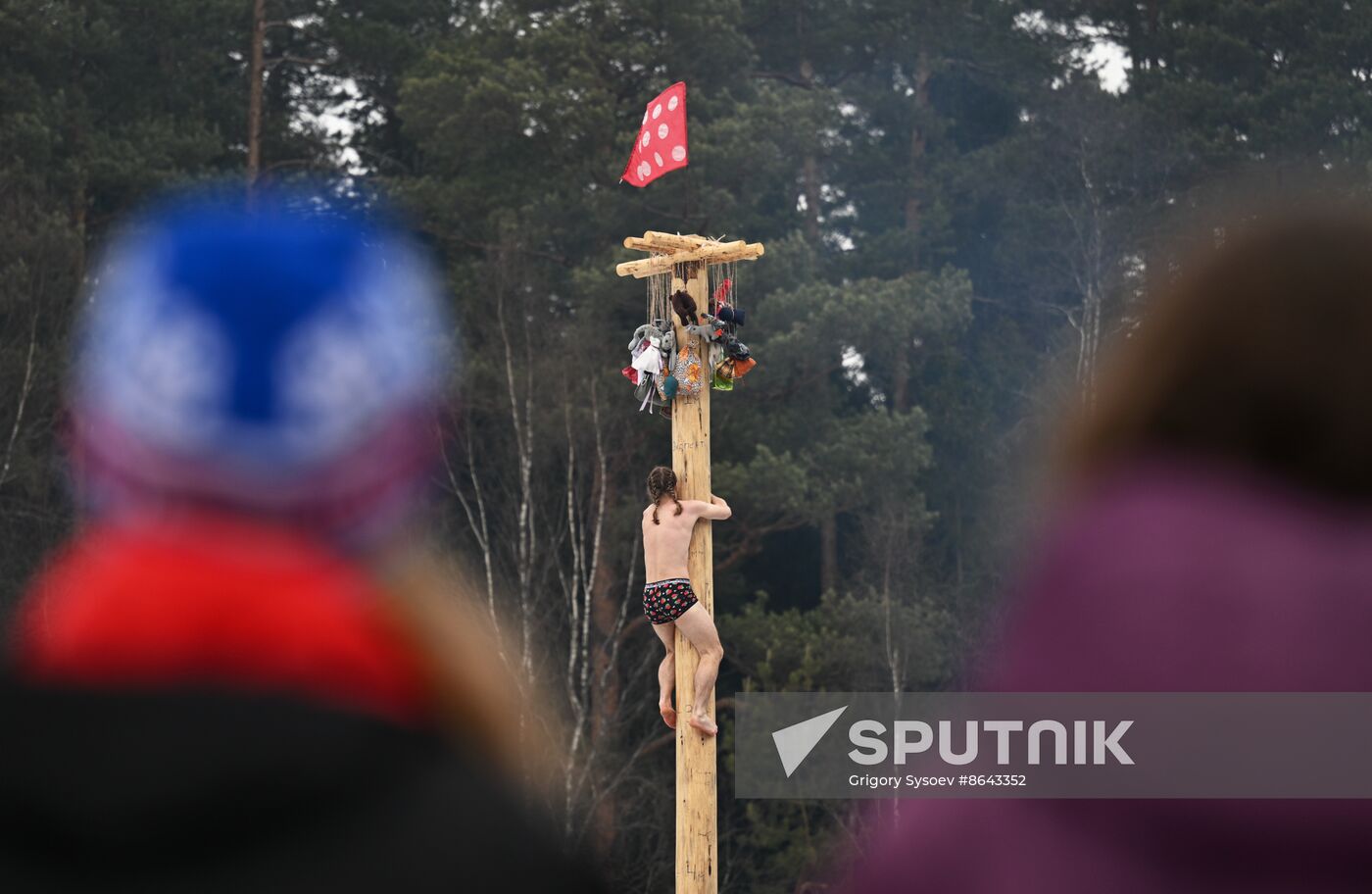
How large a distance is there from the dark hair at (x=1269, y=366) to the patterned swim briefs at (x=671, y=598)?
31.3 feet

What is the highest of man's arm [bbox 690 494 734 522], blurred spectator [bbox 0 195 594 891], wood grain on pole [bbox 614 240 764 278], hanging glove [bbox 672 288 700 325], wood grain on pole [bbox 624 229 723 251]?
wood grain on pole [bbox 624 229 723 251]

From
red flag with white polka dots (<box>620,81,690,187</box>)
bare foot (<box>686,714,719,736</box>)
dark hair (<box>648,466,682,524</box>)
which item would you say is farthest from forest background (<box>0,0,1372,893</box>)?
dark hair (<box>648,466,682,524</box>)

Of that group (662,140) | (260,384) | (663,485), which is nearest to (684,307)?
(663,485)

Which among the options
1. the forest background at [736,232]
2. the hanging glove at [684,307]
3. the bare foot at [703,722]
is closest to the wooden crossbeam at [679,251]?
the hanging glove at [684,307]

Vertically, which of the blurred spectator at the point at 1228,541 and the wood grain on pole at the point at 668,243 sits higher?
the wood grain on pole at the point at 668,243

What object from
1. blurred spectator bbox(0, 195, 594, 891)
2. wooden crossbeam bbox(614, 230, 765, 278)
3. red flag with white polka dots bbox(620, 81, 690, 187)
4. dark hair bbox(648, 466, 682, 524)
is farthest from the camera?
red flag with white polka dots bbox(620, 81, 690, 187)

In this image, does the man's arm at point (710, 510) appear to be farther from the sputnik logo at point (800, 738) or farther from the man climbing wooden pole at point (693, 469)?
the sputnik logo at point (800, 738)

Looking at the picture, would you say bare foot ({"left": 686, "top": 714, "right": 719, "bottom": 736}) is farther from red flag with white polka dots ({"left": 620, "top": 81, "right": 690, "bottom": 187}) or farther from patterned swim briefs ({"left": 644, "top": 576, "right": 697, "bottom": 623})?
red flag with white polka dots ({"left": 620, "top": 81, "right": 690, "bottom": 187})

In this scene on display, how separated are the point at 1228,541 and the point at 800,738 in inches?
810

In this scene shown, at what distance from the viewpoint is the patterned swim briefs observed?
35.3 feet

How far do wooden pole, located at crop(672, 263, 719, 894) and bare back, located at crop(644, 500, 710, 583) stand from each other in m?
0.09

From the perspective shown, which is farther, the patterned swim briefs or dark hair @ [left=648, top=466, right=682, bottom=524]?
the patterned swim briefs

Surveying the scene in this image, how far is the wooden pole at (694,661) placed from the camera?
10.9m

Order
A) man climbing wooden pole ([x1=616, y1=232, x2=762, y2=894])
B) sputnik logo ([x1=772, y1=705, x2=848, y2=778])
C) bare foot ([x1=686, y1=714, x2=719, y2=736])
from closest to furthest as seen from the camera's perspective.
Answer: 1. man climbing wooden pole ([x1=616, y1=232, x2=762, y2=894])
2. bare foot ([x1=686, y1=714, x2=719, y2=736])
3. sputnik logo ([x1=772, y1=705, x2=848, y2=778])
